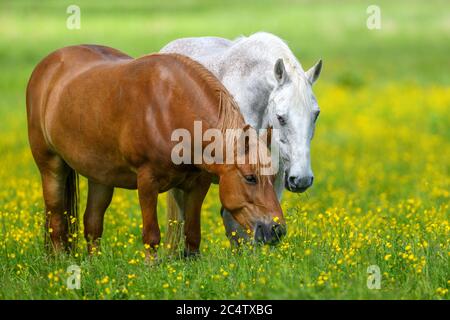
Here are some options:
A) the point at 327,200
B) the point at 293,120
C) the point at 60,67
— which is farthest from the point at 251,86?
the point at 327,200

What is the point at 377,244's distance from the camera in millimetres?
6668

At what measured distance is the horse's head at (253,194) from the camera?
591 centimetres

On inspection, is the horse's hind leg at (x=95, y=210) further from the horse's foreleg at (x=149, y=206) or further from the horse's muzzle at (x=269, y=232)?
the horse's muzzle at (x=269, y=232)

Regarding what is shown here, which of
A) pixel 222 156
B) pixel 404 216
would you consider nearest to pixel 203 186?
pixel 222 156

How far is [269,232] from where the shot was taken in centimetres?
593

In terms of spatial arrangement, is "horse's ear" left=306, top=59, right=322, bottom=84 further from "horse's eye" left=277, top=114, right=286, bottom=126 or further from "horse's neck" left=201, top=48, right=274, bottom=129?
"horse's eye" left=277, top=114, right=286, bottom=126

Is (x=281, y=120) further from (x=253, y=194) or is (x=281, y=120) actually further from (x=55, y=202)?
(x=55, y=202)

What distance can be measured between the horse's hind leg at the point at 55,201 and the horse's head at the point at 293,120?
2.07m

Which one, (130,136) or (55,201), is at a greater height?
(130,136)

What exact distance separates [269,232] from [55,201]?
245 centimetres

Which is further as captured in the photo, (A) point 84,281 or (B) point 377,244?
(B) point 377,244

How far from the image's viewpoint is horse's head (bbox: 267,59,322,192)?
645 cm
